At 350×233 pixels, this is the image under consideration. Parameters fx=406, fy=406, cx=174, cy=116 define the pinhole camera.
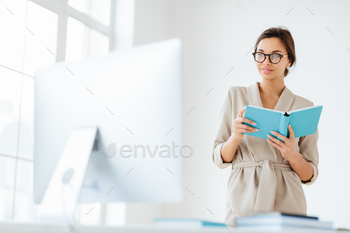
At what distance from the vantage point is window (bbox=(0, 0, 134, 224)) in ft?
7.87

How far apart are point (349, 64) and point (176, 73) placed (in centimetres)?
231

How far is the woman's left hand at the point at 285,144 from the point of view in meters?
1.44

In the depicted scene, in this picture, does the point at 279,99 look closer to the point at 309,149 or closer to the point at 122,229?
the point at 309,149

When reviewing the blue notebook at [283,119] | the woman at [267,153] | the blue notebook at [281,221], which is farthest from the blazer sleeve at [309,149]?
the blue notebook at [281,221]

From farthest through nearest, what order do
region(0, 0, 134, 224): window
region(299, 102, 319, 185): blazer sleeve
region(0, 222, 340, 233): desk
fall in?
region(0, 0, 134, 224): window → region(299, 102, 319, 185): blazer sleeve → region(0, 222, 340, 233): desk

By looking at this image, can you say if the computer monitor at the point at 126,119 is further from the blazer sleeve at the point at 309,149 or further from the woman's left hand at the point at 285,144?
the blazer sleeve at the point at 309,149

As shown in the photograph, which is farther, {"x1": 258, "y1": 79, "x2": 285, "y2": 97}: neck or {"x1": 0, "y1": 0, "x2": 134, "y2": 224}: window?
{"x1": 0, "y1": 0, "x2": 134, "y2": 224}: window

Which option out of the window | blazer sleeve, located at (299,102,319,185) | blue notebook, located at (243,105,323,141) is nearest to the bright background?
the window

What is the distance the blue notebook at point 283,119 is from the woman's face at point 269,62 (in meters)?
0.30

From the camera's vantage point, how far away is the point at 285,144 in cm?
145

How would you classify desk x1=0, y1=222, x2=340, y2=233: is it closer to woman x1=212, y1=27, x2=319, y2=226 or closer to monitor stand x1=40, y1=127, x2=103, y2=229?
monitor stand x1=40, y1=127, x2=103, y2=229

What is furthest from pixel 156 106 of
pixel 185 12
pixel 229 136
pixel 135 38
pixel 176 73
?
pixel 185 12

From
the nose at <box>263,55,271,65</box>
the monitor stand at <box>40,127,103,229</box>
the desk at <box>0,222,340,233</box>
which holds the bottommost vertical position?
the desk at <box>0,222,340,233</box>

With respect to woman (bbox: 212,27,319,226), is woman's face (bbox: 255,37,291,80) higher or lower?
higher
